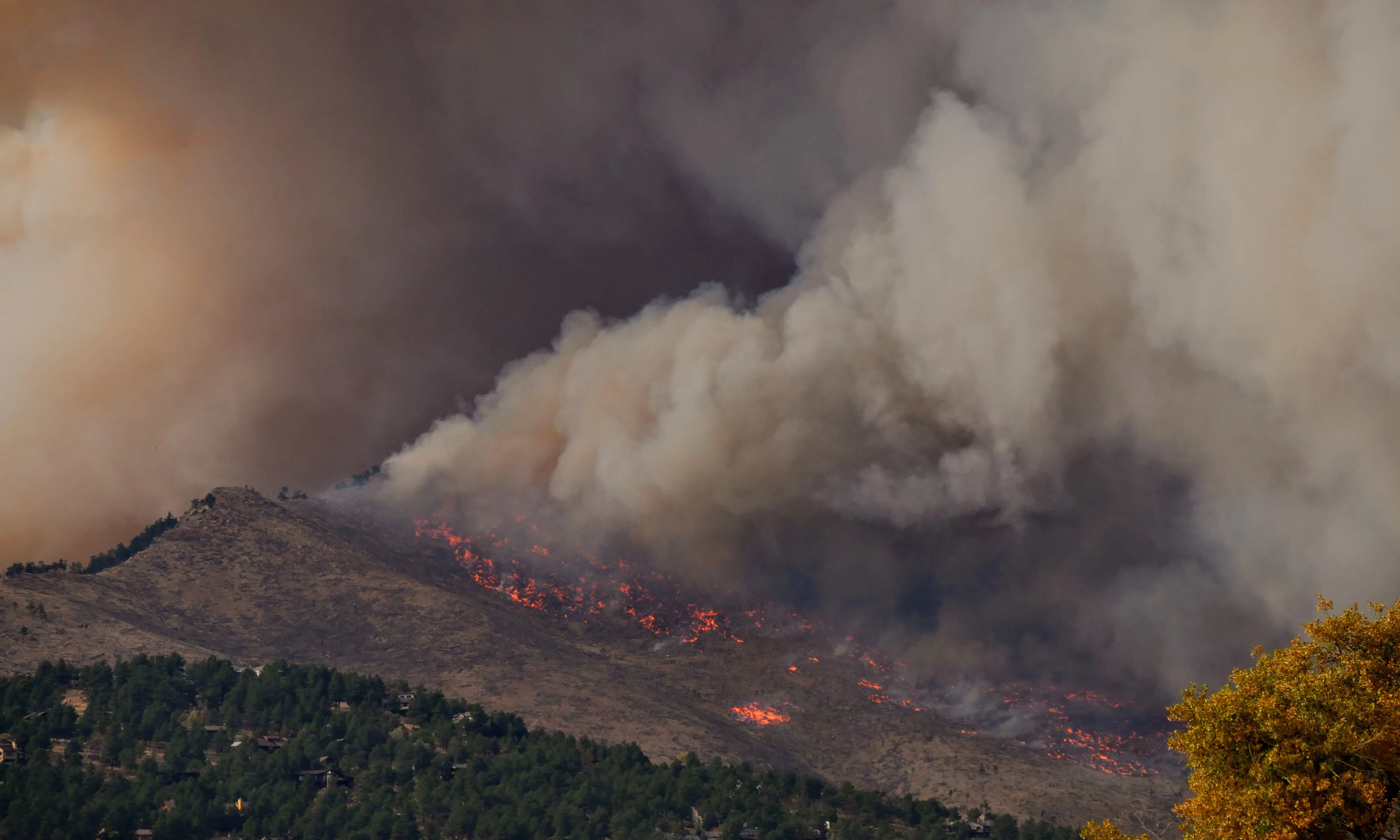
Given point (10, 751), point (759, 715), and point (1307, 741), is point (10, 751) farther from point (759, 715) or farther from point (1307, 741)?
point (1307, 741)

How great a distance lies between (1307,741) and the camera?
126 feet

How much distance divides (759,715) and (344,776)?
7259 cm

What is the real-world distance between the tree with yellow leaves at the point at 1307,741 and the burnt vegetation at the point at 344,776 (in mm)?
98294

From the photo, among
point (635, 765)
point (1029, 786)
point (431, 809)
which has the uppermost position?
point (1029, 786)

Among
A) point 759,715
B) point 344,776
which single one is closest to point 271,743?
point 344,776

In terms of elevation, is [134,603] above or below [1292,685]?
above

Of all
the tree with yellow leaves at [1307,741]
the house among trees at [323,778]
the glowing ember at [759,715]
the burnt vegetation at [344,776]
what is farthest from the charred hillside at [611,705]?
the tree with yellow leaves at [1307,741]

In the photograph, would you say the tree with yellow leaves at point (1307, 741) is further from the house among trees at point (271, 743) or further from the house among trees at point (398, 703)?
the house among trees at point (398, 703)

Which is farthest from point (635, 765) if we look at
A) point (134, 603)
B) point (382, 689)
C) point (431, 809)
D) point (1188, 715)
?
point (1188, 715)

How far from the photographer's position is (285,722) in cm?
15200

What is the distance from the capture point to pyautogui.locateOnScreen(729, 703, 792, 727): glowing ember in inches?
7554

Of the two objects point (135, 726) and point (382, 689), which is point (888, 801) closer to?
point (382, 689)

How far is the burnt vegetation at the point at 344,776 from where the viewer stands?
12744 cm

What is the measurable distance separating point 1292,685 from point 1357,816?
4.30 m
